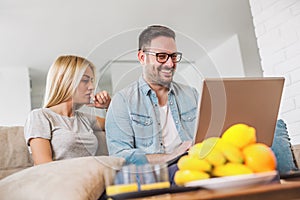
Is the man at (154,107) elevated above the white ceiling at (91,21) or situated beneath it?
situated beneath

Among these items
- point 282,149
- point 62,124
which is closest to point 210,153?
point 282,149

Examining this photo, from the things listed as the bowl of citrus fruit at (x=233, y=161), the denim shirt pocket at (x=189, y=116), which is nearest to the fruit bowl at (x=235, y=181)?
the bowl of citrus fruit at (x=233, y=161)

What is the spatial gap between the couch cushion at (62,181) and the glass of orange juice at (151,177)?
130 millimetres

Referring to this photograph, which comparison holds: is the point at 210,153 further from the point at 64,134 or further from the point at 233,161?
the point at 64,134

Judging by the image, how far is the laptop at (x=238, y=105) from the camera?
97 centimetres

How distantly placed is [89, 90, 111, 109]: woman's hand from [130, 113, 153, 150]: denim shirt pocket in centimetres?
7

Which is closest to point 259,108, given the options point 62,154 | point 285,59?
point 62,154

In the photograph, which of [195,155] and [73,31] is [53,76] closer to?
[195,155]

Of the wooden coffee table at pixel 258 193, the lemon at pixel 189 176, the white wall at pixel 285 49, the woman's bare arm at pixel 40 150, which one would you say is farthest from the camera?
the white wall at pixel 285 49

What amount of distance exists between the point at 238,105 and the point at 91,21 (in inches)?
120

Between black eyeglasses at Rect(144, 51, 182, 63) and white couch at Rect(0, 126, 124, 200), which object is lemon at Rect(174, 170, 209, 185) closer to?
Answer: white couch at Rect(0, 126, 124, 200)

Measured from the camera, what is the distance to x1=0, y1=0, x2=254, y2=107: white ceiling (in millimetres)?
3617

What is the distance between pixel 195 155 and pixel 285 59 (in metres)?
1.80

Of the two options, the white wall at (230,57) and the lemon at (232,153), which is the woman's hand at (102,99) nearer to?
the lemon at (232,153)
